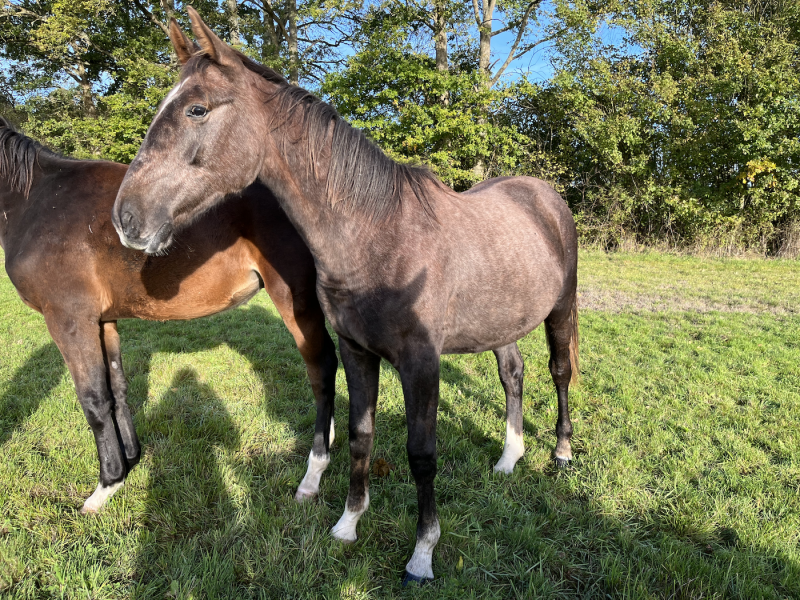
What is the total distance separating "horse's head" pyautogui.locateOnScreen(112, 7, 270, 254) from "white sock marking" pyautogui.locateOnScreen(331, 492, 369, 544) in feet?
5.84

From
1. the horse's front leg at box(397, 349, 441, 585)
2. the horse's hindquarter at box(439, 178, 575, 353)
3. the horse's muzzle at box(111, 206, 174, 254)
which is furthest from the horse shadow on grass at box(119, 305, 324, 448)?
the horse's muzzle at box(111, 206, 174, 254)

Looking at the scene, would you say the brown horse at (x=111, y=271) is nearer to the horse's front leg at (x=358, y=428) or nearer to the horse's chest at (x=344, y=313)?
the horse's front leg at (x=358, y=428)

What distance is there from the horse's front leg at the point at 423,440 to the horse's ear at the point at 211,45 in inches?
62.3

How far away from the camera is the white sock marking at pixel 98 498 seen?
274cm

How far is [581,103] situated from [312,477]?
16.9 m

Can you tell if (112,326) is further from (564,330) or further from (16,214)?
(564,330)

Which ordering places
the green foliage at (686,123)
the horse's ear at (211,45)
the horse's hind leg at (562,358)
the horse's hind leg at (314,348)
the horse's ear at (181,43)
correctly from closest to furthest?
the horse's ear at (211,45)
the horse's ear at (181,43)
the horse's hind leg at (314,348)
the horse's hind leg at (562,358)
the green foliage at (686,123)

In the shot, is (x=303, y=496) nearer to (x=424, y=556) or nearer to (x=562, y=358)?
(x=424, y=556)

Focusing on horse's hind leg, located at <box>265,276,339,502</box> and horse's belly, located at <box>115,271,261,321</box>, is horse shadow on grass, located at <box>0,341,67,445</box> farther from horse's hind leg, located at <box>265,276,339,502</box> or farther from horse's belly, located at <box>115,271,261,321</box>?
horse's hind leg, located at <box>265,276,339,502</box>

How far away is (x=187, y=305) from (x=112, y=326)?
0.70 m

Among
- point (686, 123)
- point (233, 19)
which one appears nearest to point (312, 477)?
point (686, 123)

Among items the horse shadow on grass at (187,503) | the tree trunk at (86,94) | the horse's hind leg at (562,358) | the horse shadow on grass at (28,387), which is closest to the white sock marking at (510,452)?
the horse's hind leg at (562,358)

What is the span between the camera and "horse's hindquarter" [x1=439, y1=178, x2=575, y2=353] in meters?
2.48

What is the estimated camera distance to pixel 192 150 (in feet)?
6.24
